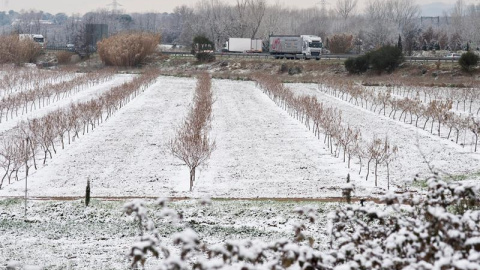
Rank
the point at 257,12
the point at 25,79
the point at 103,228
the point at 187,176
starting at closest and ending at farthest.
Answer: the point at 103,228, the point at 187,176, the point at 25,79, the point at 257,12

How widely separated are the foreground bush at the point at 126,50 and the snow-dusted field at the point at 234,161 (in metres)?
39.6

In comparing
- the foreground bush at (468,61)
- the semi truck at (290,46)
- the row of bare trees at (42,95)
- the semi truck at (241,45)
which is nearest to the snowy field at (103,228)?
the row of bare trees at (42,95)

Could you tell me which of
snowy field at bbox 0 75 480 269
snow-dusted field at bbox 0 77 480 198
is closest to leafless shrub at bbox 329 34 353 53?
snowy field at bbox 0 75 480 269

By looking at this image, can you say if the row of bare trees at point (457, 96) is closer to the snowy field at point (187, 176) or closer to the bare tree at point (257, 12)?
the snowy field at point (187, 176)

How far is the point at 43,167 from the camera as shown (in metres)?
18.8

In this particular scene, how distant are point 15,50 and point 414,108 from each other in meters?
51.5

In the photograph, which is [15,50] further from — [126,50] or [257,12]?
[257,12]

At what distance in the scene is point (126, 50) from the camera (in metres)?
70.3

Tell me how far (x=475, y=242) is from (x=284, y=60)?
63923 mm

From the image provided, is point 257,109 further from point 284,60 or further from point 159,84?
point 284,60

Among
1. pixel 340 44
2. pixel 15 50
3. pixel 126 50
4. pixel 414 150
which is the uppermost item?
pixel 340 44

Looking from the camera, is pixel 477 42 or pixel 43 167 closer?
pixel 43 167

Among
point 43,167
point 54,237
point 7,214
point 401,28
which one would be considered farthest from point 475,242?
point 401,28

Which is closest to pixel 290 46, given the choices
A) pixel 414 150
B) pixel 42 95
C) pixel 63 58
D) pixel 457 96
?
pixel 63 58
